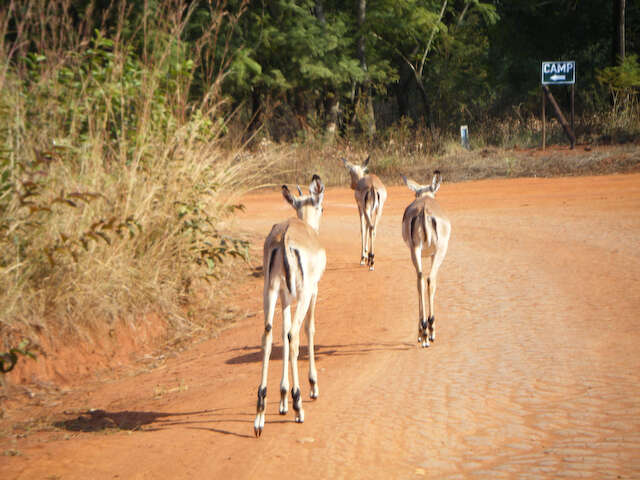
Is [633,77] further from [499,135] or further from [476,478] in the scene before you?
[476,478]

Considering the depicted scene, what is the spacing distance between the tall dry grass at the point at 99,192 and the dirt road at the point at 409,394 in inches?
36.9

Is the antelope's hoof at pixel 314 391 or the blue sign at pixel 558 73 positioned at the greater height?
the blue sign at pixel 558 73

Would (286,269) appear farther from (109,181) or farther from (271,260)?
(109,181)

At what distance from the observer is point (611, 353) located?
6.27 meters

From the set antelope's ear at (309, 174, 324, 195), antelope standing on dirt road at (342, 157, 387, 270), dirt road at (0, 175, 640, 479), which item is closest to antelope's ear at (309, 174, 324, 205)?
antelope's ear at (309, 174, 324, 195)

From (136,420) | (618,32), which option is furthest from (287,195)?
(618,32)

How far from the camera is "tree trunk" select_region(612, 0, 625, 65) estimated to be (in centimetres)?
2638

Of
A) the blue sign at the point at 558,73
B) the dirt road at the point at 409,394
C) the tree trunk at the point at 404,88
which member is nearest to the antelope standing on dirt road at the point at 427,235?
the dirt road at the point at 409,394

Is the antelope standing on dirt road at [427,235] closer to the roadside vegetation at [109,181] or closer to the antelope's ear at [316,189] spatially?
the antelope's ear at [316,189]

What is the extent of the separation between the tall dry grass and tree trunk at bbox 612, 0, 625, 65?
21978 mm

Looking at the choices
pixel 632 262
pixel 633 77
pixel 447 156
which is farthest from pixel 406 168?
pixel 632 262

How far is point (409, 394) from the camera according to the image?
562 cm

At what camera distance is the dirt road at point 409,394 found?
4.49 meters

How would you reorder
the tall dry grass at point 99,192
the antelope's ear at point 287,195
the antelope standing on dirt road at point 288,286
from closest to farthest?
1. the antelope standing on dirt road at point 288,286
2. the antelope's ear at point 287,195
3. the tall dry grass at point 99,192
